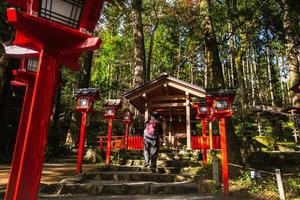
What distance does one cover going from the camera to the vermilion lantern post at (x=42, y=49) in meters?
2.72

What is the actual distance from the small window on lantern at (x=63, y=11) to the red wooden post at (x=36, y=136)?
1.49 feet

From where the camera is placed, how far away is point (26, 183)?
106 inches

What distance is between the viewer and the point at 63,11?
10.4ft

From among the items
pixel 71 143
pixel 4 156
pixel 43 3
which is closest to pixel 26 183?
pixel 43 3

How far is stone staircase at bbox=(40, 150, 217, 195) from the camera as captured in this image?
6.45 meters

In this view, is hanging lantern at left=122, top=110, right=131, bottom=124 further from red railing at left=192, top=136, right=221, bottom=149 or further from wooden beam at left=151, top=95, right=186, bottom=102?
red railing at left=192, top=136, right=221, bottom=149

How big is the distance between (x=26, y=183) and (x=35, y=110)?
0.79 meters

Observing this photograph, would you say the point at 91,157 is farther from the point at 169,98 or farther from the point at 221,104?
the point at 221,104

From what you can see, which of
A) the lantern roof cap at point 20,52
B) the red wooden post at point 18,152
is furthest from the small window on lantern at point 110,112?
the lantern roof cap at point 20,52

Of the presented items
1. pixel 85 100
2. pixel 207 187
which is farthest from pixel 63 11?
pixel 85 100

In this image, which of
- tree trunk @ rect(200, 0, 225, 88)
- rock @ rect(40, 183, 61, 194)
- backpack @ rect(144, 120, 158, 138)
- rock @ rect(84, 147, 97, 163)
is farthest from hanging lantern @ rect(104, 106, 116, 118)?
rock @ rect(40, 183, 61, 194)

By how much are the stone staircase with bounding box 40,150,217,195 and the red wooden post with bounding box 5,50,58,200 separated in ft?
11.5

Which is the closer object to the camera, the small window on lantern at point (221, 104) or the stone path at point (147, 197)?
the stone path at point (147, 197)

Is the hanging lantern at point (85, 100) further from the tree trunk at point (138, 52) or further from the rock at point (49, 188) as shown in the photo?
the tree trunk at point (138, 52)
